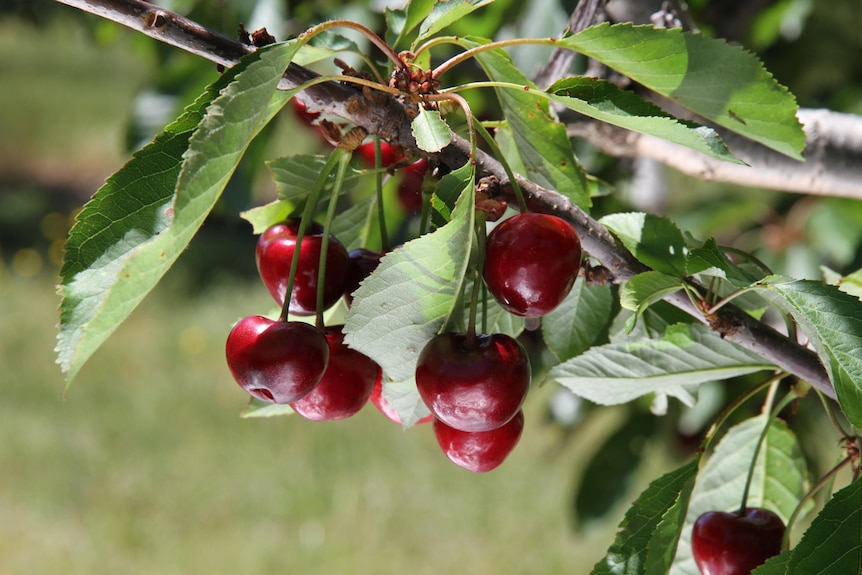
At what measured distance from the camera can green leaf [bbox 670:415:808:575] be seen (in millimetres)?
788

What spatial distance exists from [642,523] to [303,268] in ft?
1.05

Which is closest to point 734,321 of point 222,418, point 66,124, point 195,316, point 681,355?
point 681,355

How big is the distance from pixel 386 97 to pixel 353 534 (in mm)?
2293

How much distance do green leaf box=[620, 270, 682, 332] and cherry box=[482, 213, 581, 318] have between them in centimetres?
4

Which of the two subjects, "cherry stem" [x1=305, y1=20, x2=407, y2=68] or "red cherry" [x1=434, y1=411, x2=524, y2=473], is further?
"red cherry" [x1=434, y1=411, x2=524, y2=473]

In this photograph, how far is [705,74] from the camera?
584 mm

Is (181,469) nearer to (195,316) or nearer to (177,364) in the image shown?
(177,364)

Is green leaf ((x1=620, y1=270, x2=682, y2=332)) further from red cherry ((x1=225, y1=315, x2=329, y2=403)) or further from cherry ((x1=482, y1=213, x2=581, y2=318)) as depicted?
red cherry ((x1=225, y1=315, x2=329, y2=403))

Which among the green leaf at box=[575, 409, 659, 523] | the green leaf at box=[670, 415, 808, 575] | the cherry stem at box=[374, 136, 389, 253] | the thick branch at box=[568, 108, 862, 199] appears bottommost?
the green leaf at box=[575, 409, 659, 523]

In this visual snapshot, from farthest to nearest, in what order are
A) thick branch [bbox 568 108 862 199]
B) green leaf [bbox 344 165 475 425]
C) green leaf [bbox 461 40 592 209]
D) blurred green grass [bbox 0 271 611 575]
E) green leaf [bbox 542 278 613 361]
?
blurred green grass [bbox 0 271 611 575]
thick branch [bbox 568 108 862 199]
green leaf [bbox 542 278 613 361]
green leaf [bbox 461 40 592 209]
green leaf [bbox 344 165 475 425]

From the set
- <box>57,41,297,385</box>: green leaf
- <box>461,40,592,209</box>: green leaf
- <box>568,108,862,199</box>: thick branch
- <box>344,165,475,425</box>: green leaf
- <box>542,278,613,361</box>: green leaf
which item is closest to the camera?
<box>57,41,297,385</box>: green leaf

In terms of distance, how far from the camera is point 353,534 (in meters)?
2.66

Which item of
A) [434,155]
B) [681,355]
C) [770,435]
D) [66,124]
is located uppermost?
[434,155]

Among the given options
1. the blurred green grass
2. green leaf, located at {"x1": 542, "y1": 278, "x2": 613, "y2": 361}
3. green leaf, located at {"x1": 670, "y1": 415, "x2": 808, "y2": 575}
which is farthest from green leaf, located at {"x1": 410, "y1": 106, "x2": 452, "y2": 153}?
Answer: the blurred green grass
